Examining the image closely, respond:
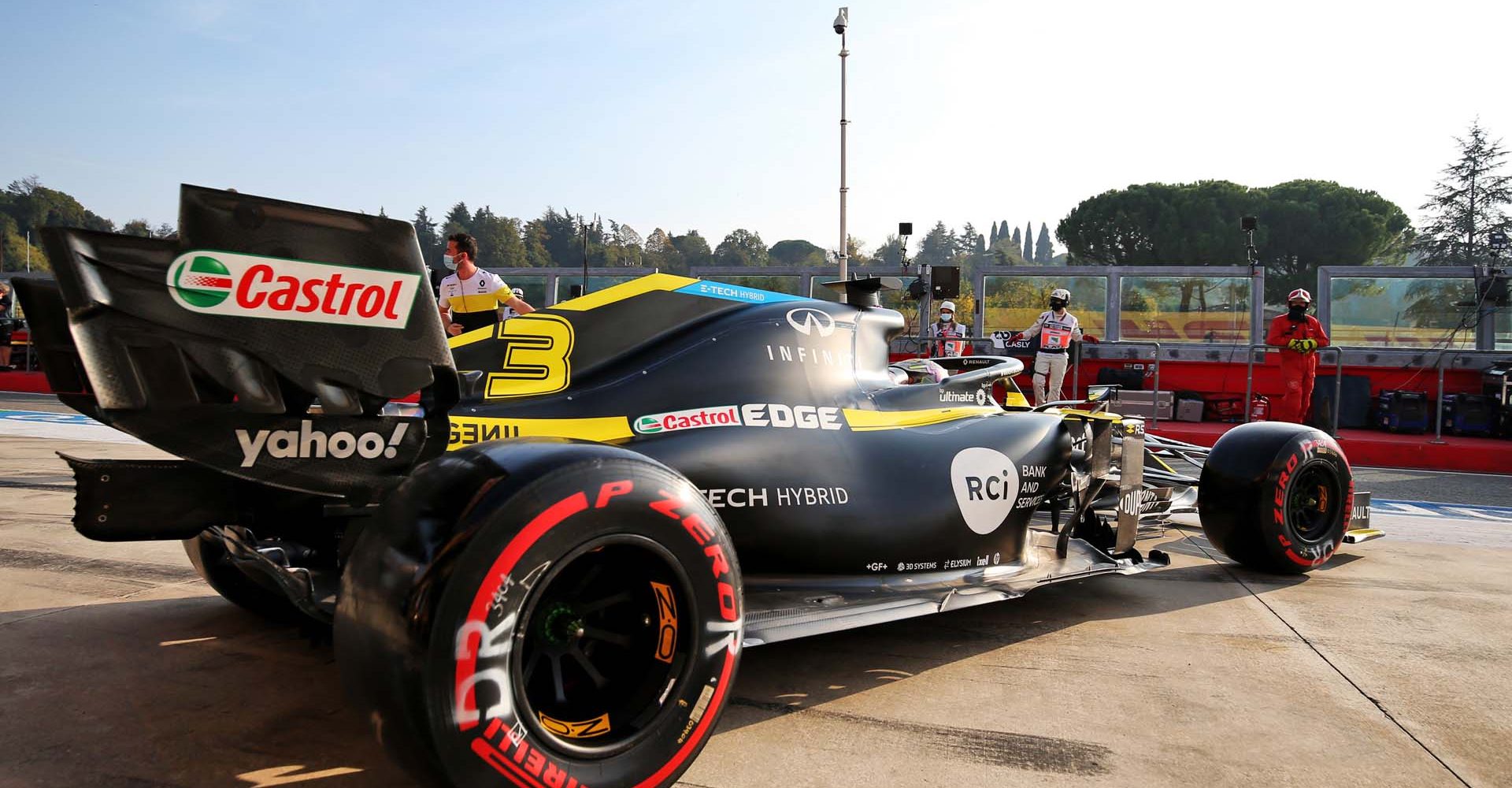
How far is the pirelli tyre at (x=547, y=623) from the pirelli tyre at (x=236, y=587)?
6.43 feet

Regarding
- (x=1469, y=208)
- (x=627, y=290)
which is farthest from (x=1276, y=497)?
(x=1469, y=208)

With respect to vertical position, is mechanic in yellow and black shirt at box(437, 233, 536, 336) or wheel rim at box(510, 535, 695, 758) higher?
mechanic in yellow and black shirt at box(437, 233, 536, 336)

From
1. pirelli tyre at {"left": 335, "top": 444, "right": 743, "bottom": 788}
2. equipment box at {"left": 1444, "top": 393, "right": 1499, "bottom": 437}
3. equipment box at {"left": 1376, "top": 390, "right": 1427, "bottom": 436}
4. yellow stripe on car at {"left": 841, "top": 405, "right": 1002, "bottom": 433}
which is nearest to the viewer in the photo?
pirelli tyre at {"left": 335, "top": 444, "right": 743, "bottom": 788}

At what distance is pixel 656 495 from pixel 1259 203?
3438 inches

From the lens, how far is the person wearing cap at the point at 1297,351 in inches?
453

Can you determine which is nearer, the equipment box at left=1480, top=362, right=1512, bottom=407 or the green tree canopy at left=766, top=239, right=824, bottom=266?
the equipment box at left=1480, top=362, right=1512, bottom=407

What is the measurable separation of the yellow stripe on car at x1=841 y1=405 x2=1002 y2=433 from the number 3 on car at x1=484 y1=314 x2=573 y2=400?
118 centimetres

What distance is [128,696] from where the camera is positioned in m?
3.04

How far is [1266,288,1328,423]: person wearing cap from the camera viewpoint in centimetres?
1150

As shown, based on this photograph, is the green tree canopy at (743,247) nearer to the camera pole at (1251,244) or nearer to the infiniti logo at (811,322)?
the camera pole at (1251,244)

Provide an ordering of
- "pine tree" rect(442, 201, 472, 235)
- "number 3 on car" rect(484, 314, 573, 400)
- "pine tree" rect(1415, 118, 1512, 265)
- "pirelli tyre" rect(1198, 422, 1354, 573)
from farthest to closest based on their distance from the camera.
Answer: "pine tree" rect(442, 201, 472, 235)
"pine tree" rect(1415, 118, 1512, 265)
"pirelli tyre" rect(1198, 422, 1354, 573)
"number 3 on car" rect(484, 314, 573, 400)

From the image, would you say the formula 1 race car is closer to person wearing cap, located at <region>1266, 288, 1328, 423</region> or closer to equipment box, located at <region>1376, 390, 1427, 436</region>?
person wearing cap, located at <region>1266, 288, 1328, 423</region>

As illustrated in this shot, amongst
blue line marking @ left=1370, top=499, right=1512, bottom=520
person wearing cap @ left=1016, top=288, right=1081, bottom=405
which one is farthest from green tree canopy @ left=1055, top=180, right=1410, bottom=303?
blue line marking @ left=1370, top=499, right=1512, bottom=520

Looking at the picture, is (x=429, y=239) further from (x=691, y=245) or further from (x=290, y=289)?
(x=290, y=289)
